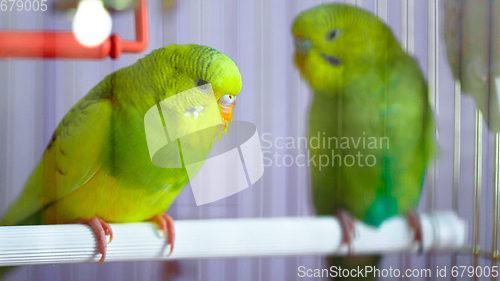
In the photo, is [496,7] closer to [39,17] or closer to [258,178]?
[258,178]

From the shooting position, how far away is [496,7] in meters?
0.95

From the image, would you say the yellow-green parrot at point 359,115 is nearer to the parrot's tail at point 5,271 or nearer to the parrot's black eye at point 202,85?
the parrot's black eye at point 202,85

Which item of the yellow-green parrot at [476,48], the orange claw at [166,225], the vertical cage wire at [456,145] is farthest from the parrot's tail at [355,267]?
the yellow-green parrot at [476,48]

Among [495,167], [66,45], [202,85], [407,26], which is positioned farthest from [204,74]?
[495,167]

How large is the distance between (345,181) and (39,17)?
38.1 inches

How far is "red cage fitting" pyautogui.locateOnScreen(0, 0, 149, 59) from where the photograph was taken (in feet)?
2.56

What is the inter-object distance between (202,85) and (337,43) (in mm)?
436

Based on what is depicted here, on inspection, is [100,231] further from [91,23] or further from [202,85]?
[91,23]

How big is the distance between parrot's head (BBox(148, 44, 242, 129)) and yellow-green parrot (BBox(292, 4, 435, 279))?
9.6 inches

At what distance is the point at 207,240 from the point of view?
0.74m

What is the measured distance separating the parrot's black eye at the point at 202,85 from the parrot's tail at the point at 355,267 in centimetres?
60

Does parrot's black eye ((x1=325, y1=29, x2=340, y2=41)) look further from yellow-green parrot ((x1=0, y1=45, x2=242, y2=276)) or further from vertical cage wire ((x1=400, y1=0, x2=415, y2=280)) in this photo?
yellow-green parrot ((x1=0, y1=45, x2=242, y2=276))

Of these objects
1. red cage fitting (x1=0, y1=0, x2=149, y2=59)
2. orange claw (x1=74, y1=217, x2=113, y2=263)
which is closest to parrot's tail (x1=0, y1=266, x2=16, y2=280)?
orange claw (x1=74, y1=217, x2=113, y2=263)

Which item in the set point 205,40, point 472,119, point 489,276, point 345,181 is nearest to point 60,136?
point 205,40
